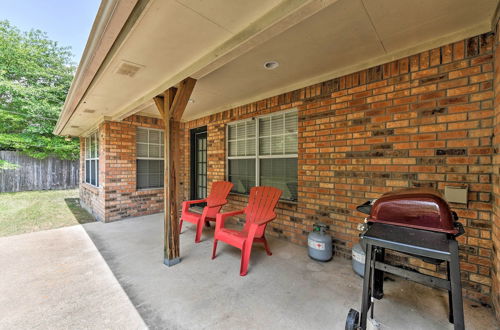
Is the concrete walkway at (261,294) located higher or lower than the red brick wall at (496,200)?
lower

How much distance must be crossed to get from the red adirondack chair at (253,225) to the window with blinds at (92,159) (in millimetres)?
4559

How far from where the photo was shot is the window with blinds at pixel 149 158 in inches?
201

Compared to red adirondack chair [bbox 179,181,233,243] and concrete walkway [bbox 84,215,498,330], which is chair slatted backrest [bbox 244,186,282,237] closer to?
concrete walkway [bbox 84,215,498,330]

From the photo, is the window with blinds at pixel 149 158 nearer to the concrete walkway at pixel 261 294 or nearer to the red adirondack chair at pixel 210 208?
the red adirondack chair at pixel 210 208

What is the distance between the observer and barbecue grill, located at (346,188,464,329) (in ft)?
3.83

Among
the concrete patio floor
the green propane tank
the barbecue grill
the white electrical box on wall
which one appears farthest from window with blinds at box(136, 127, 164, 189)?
the white electrical box on wall

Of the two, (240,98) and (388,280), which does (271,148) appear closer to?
(240,98)

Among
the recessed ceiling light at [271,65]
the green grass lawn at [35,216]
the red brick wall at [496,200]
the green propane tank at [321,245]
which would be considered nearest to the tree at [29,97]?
the green grass lawn at [35,216]

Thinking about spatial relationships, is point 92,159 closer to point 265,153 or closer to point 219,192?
point 219,192

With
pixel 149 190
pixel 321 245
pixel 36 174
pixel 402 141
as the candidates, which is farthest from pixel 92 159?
pixel 402 141

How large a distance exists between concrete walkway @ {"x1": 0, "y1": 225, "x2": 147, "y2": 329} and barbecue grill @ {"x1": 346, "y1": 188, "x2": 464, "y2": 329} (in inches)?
Answer: 70.4

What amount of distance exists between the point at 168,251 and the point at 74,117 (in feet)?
13.4

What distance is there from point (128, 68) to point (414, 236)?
10.2ft

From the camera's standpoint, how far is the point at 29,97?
916cm
